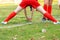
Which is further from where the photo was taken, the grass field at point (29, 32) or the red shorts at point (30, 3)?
the red shorts at point (30, 3)

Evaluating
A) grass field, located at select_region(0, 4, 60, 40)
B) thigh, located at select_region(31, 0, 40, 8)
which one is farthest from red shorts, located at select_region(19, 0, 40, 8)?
grass field, located at select_region(0, 4, 60, 40)

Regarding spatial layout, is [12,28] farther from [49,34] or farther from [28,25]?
[49,34]

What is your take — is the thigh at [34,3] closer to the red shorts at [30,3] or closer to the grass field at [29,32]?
the red shorts at [30,3]

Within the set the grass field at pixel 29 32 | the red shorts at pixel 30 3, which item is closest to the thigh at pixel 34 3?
the red shorts at pixel 30 3

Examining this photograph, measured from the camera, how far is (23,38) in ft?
21.2

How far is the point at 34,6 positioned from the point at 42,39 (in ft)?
6.83

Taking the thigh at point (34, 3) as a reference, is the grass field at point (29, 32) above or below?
below

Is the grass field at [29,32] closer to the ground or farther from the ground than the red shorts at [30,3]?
closer to the ground

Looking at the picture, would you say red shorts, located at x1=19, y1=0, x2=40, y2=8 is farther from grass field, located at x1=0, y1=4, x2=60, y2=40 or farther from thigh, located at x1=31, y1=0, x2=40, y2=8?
grass field, located at x1=0, y1=4, x2=60, y2=40

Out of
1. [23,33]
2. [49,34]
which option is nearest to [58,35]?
[49,34]

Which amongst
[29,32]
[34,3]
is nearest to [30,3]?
[34,3]

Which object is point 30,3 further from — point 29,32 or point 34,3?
point 29,32

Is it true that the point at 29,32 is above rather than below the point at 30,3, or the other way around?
below

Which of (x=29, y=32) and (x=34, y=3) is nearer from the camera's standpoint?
(x=29, y=32)
